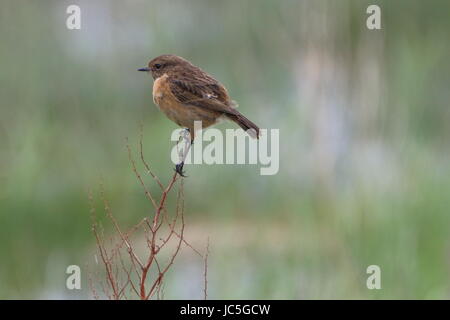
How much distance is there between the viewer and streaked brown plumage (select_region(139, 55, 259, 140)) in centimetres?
563

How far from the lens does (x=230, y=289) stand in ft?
21.7

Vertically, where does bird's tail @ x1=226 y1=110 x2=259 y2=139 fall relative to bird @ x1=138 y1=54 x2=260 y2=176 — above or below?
below

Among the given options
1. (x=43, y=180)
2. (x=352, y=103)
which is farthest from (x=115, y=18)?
(x=352, y=103)

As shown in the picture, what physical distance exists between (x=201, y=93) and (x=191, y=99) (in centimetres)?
7

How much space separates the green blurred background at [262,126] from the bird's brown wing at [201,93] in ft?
4.86

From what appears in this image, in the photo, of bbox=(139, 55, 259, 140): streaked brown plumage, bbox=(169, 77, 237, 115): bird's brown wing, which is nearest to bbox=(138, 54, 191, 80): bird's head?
bbox=(139, 55, 259, 140): streaked brown plumage

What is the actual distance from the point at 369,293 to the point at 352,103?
5.39 ft

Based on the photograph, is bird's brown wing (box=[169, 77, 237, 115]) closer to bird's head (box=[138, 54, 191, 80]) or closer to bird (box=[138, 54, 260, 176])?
bird (box=[138, 54, 260, 176])

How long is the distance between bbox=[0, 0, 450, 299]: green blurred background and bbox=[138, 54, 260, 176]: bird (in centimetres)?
143

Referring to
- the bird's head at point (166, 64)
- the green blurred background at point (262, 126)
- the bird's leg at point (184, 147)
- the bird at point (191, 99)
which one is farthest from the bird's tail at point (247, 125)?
the green blurred background at point (262, 126)

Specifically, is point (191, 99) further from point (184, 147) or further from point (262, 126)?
point (262, 126)

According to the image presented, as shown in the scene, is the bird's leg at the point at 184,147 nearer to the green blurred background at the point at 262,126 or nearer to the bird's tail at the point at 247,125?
the bird's tail at the point at 247,125

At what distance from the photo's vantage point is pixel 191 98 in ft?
18.7

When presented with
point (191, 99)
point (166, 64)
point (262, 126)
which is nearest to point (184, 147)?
point (191, 99)
